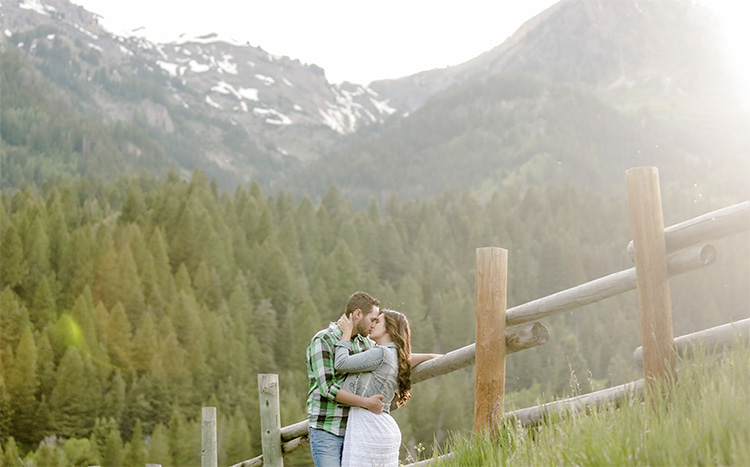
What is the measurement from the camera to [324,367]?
514 centimetres

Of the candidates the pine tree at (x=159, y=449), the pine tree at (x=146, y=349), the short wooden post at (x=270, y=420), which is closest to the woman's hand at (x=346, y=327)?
the short wooden post at (x=270, y=420)

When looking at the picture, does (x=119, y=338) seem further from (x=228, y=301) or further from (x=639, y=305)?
(x=639, y=305)

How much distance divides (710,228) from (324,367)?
2579 mm

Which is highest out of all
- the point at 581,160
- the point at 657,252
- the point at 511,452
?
the point at 581,160

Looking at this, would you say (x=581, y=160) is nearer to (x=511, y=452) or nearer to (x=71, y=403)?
(x=71, y=403)

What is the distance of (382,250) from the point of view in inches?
4124

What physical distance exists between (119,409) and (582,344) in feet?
183

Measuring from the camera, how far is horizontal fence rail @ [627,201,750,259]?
159 inches

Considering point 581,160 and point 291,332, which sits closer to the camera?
point 291,332

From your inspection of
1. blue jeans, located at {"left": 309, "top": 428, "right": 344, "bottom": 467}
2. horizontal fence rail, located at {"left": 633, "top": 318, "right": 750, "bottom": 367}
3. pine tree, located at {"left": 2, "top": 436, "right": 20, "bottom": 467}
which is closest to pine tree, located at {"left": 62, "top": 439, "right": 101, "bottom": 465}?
pine tree, located at {"left": 2, "top": 436, "right": 20, "bottom": 467}

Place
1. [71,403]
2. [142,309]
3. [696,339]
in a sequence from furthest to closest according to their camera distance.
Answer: [142,309] < [71,403] < [696,339]

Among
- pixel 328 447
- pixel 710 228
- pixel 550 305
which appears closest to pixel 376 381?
pixel 328 447

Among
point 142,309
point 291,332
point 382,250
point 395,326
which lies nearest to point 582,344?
point 382,250

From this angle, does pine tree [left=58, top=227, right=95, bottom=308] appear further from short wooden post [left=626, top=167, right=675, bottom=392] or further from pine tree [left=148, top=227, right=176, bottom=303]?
short wooden post [left=626, top=167, right=675, bottom=392]
